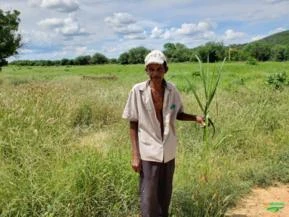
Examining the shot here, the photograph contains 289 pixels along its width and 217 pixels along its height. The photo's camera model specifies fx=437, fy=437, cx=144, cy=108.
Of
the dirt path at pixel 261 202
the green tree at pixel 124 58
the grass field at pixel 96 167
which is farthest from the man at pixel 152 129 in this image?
the green tree at pixel 124 58

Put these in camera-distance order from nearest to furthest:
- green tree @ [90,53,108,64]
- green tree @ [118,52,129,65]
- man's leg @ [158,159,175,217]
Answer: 1. man's leg @ [158,159,175,217]
2. green tree @ [118,52,129,65]
3. green tree @ [90,53,108,64]

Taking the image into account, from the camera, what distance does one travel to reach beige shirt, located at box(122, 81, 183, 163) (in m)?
3.40

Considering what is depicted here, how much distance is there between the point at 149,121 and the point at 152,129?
7 cm

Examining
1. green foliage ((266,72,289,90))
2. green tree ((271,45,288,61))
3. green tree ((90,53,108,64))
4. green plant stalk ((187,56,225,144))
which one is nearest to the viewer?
green plant stalk ((187,56,225,144))

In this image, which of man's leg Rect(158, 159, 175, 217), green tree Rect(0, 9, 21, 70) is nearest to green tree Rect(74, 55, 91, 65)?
green tree Rect(0, 9, 21, 70)

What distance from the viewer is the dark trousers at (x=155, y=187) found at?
11.3 ft

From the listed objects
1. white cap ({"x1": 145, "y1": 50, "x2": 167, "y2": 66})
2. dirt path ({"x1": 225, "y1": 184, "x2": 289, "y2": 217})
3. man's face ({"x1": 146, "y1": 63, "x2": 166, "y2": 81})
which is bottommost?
dirt path ({"x1": 225, "y1": 184, "x2": 289, "y2": 217})

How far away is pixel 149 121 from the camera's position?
3.40m

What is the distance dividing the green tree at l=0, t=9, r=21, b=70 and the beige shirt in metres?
22.4

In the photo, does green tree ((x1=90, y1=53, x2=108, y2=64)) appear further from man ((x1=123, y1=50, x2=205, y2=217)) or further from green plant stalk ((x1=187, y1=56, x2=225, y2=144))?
man ((x1=123, y1=50, x2=205, y2=217))

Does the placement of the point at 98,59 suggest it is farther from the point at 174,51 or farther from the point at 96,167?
the point at 96,167

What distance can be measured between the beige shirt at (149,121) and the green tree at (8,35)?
22375 millimetres

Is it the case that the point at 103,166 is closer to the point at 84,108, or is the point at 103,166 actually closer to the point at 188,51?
the point at 188,51

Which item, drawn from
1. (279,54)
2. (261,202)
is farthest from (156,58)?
(279,54)
